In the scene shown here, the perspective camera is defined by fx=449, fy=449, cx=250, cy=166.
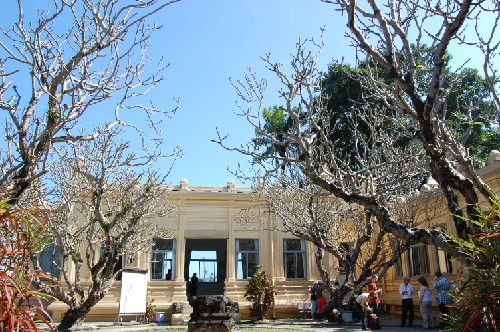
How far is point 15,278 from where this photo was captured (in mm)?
2252

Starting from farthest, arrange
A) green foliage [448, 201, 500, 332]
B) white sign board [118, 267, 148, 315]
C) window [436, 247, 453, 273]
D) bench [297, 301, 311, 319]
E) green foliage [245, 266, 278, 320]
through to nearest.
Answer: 1. bench [297, 301, 311, 319]
2. green foliage [245, 266, 278, 320]
3. white sign board [118, 267, 148, 315]
4. window [436, 247, 453, 273]
5. green foliage [448, 201, 500, 332]

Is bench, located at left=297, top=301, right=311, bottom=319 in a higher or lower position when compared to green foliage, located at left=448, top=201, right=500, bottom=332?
lower

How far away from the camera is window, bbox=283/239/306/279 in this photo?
21719 millimetres

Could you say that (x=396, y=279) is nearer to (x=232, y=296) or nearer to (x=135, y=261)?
(x=232, y=296)

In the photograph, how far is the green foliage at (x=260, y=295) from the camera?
18500mm

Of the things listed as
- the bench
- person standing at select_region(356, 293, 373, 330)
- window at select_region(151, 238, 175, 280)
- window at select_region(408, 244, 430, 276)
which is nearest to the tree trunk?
person standing at select_region(356, 293, 373, 330)

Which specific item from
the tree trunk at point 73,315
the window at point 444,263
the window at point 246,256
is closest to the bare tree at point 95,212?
the tree trunk at point 73,315

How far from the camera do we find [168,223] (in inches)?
841

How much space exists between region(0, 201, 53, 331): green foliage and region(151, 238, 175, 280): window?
19.2 meters

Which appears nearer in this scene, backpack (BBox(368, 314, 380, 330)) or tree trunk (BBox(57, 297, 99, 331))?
tree trunk (BBox(57, 297, 99, 331))

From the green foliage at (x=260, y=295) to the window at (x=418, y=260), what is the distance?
5801 mm

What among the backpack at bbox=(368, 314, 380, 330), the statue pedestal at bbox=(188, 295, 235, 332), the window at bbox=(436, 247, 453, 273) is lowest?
the backpack at bbox=(368, 314, 380, 330)

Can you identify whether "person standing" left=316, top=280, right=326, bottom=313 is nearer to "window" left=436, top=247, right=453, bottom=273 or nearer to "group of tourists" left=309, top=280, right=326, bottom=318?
"group of tourists" left=309, top=280, right=326, bottom=318

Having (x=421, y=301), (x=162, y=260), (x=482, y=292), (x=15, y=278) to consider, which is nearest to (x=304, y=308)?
(x=162, y=260)
